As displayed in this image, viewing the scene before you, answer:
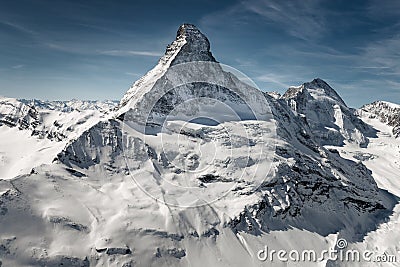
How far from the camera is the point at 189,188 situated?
170ft

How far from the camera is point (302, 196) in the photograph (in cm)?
5884

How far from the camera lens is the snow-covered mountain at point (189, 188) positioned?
38094mm

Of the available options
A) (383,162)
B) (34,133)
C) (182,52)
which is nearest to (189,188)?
(182,52)

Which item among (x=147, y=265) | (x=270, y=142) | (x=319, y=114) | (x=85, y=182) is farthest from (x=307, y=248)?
(x=319, y=114)

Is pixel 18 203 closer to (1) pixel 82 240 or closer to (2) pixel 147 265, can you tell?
(1) pixel 82 240

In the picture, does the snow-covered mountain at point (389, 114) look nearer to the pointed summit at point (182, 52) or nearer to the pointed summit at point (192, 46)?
the pointed summit at point (192, 46)

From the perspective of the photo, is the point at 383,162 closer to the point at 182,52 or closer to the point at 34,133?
the point at 182,52

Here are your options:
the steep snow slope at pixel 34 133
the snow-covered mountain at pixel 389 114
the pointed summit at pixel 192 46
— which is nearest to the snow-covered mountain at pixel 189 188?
the pointed summit at pixel 192 46

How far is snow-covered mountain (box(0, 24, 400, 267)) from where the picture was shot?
38.1m

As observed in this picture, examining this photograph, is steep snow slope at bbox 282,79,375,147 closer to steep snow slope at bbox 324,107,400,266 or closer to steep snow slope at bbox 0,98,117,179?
steep snow slope at bbox 324,107,400,266

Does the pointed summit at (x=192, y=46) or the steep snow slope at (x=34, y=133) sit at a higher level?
the pointed summit at (x=192, y=46)

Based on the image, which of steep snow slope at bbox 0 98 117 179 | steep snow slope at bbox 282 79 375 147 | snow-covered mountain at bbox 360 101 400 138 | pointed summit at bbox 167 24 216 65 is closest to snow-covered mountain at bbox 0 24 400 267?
pointed summit at bbox 167 24 216 65

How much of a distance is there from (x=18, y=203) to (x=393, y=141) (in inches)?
6939

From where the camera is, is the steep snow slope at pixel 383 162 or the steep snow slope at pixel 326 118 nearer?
the steep snow slope at pixel 383 162
